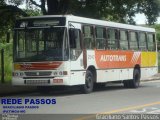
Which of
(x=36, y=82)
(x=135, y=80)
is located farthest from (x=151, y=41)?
(x=36, y=82)

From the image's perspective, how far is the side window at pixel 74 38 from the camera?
2278cm

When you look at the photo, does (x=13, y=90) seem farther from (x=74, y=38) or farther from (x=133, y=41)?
(x=133, y=41)

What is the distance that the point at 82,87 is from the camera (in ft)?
78.3

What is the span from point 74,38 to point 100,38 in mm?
2702

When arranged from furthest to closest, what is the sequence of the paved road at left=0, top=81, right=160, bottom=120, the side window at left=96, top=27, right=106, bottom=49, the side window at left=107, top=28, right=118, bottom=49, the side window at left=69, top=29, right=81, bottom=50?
the side window at left=107, top=28, right=118, bottom=49
the side window at left=96, top=27, right=106, bottom=49
the side window at left=69, top=29, right=81, bottom=50
the paved road at left=0, top=81, right=160, bottom=120

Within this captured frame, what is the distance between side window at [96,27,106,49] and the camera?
25.2 metres

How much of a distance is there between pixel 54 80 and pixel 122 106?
490cm

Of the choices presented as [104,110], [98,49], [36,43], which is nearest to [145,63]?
[98,49]

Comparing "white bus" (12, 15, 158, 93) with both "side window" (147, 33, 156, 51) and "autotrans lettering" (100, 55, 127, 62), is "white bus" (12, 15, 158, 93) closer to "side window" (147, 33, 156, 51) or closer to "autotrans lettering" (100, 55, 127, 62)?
"autotrans lettering" (100, 55, 127, 62)

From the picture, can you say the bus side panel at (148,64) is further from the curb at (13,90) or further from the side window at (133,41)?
the curb at (13,90)

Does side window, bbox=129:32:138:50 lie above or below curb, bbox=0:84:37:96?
above

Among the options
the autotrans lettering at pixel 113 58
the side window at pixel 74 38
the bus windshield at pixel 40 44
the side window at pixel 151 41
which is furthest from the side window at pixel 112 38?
the side window at pixel 151 41

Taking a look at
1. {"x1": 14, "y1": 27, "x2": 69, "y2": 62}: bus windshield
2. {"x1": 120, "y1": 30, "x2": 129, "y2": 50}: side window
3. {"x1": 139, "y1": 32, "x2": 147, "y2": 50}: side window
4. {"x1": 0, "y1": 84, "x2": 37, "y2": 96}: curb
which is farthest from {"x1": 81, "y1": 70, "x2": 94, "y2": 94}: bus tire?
{"x1": 139, "y1": 32, "x2": 147, "y2": 50}: side window

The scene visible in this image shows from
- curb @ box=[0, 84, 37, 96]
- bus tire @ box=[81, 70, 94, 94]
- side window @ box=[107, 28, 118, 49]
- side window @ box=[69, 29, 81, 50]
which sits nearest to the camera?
side window @ box=[69, 29, 81, 50]
